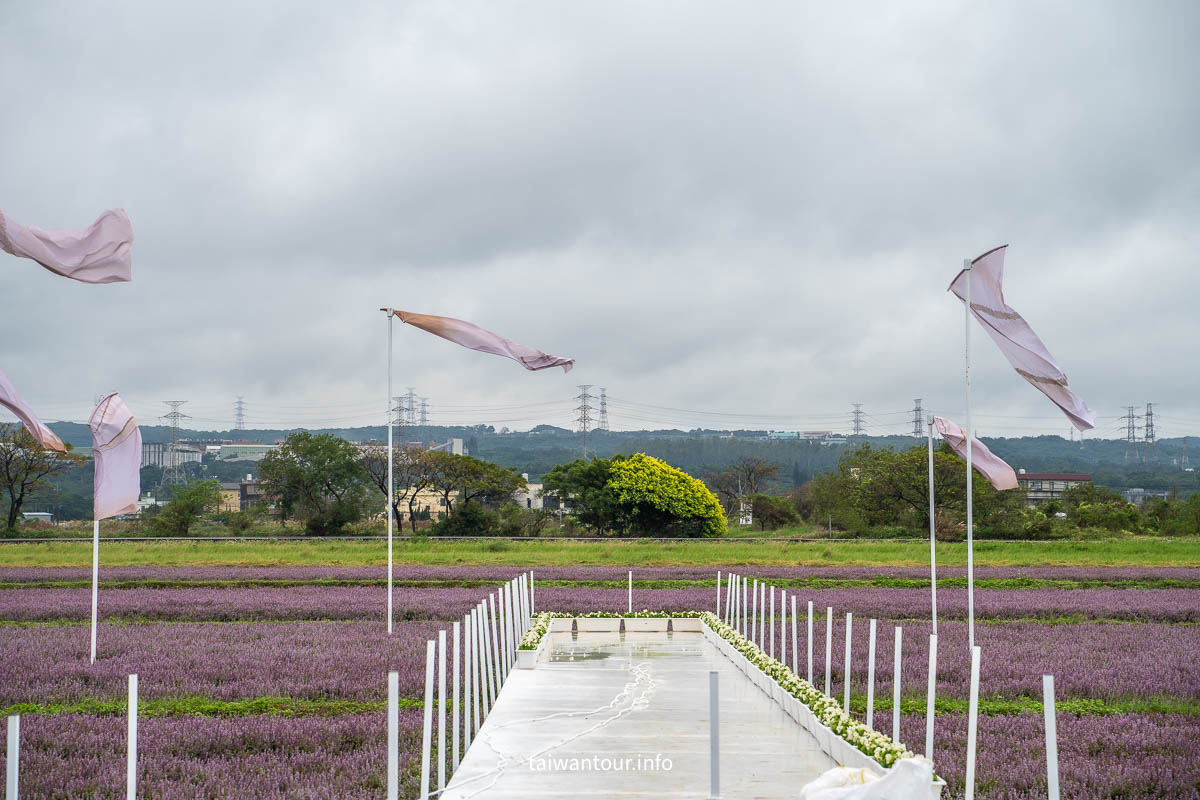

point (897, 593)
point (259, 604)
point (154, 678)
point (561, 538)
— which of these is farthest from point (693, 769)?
point (561, 538)

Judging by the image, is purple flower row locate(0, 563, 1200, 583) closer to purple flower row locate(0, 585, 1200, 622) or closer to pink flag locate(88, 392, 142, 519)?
purple flower row locate(0, 585, 1200, 622)

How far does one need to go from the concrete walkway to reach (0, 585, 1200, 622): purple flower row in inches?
288

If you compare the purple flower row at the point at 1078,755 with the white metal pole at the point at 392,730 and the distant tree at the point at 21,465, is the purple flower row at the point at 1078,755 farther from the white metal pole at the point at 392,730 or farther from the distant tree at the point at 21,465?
the distant tree at the point at 21,465

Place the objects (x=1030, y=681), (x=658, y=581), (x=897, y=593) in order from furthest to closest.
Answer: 1. (x=658, y=581)
2. (x=897, y=593)
3. (x=1030, y=681)

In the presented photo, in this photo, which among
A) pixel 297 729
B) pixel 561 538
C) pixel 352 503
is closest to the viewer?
pixel 297 729

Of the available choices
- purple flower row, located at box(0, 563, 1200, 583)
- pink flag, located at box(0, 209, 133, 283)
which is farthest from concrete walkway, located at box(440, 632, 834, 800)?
purple flower row, located at box(0, 563, 1200, 583)

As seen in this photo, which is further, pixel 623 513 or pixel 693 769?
pixel 623 513

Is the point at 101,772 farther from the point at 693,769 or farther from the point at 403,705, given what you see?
the point at 693,769

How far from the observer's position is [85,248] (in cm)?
762

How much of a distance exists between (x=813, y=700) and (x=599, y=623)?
932 cm

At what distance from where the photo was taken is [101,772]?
7891 millimetres

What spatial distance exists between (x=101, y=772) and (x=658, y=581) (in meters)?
20.3

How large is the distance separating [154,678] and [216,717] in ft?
10.7

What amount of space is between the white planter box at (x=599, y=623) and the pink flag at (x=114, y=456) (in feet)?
26.0
